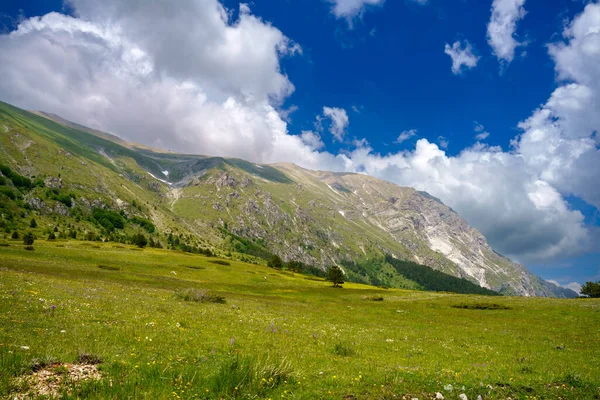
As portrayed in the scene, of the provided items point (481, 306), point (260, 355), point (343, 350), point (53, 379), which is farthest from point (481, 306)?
point (53, 379)

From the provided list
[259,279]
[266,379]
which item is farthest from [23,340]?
[259,279]

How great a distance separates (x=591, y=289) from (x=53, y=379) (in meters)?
117

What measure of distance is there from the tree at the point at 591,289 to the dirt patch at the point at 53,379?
114548 millimetres

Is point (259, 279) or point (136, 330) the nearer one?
point (136, 330)

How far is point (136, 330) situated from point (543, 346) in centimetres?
3260

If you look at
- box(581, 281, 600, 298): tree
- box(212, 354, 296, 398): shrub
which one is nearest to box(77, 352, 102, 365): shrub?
box(212, 354, 296, 398): shrub

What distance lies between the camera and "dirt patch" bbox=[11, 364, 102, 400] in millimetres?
8049

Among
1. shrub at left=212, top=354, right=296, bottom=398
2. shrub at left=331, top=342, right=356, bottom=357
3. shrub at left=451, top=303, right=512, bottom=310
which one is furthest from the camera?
shrub at left=451, top=303, right=512, bottom=310

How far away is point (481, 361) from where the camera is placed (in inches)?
789

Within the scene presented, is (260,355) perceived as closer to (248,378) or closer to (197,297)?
(248,378)

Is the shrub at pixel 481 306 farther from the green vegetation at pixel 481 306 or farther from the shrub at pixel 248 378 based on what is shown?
the shrub at pixel 248 378

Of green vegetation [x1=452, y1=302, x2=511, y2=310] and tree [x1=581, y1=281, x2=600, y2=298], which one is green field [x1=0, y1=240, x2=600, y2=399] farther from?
tree [x1=581, y1=281, x2=600, y2=298]

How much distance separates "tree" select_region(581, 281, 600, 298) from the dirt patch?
115 meters

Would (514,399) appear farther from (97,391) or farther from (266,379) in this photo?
(97,391)
